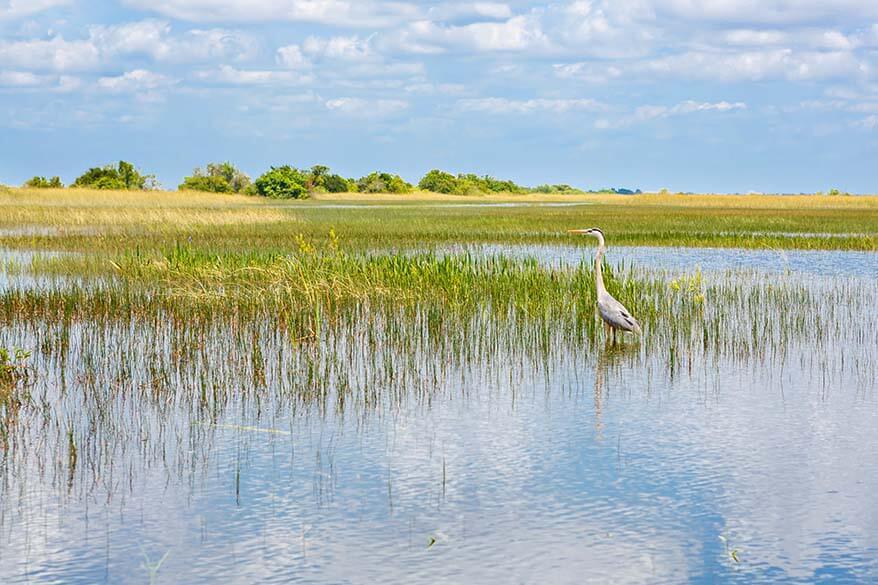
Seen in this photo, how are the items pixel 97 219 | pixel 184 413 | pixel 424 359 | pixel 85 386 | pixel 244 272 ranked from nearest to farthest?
pixel 184 413
pixel 85 386
pixel 424 359
pixel 244 272
pixel 97 219

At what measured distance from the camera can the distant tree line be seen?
253 feet

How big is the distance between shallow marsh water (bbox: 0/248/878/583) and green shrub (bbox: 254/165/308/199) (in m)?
74.0

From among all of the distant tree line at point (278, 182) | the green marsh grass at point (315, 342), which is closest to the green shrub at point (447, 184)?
the distant tree line at point (278, 182)

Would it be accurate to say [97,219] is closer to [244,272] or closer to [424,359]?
[244,272]

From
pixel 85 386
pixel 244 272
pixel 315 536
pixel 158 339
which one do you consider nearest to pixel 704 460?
pixel 315 536

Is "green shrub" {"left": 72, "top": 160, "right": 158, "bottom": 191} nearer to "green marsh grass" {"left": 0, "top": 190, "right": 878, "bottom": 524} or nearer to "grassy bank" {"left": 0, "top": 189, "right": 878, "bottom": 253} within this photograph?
"grassy bank" {"left": 0, "top": 189, "right": 878, "bottom": 253}

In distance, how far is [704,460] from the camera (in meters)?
8.07

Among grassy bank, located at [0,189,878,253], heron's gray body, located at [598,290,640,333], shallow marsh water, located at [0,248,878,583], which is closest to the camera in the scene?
shallow marsh water, located at [0,248,878,583]

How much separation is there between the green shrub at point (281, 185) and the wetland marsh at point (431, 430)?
225 feet

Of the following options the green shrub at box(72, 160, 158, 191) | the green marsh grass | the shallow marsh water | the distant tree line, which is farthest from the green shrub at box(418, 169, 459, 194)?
the shallow marsh water

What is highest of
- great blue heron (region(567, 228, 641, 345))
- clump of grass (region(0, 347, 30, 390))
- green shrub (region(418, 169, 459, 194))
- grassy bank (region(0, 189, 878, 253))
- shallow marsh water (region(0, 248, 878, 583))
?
green shrub (region(418, 169, 459, 194))

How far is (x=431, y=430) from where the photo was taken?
8.95m

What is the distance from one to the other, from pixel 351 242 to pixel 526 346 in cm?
1701

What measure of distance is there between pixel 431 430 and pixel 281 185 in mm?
80046
